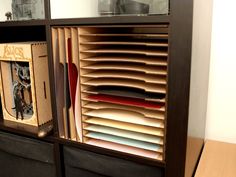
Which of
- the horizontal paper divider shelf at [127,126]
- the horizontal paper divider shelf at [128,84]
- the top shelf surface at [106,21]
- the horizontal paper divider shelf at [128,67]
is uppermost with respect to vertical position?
the top shelf surface at [106,21]

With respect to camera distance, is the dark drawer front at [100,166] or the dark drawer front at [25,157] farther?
the dark drawer front at [25,157]

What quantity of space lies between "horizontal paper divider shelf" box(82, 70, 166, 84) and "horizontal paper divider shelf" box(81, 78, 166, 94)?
0.02 m

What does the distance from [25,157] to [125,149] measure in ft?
1.46

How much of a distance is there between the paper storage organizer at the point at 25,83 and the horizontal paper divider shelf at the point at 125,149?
0.29 meters

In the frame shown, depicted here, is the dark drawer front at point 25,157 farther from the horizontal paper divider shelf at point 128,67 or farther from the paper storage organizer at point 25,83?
the horizontal paper divider shelf at point 128,67

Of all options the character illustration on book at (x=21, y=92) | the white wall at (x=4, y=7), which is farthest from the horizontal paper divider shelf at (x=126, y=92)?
the white wall at (x=4, y=7)

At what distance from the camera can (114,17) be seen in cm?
68

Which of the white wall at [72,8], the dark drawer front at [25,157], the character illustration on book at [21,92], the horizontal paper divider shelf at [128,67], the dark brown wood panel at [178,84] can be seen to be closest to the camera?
the dark brown wood panel at [178,84]

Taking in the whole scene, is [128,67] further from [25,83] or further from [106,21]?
[25,83]

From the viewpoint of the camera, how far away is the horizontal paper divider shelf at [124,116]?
0.73m

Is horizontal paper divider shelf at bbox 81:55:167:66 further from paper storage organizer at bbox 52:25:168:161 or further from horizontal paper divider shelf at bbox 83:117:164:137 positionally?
horizontal paper divider shelf at bbox 83:117:164:137

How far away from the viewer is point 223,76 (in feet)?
3.36

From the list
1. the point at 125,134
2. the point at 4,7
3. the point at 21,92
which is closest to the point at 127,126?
the point at 125,134

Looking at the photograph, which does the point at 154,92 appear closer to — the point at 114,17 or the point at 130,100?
the point at 130,100
